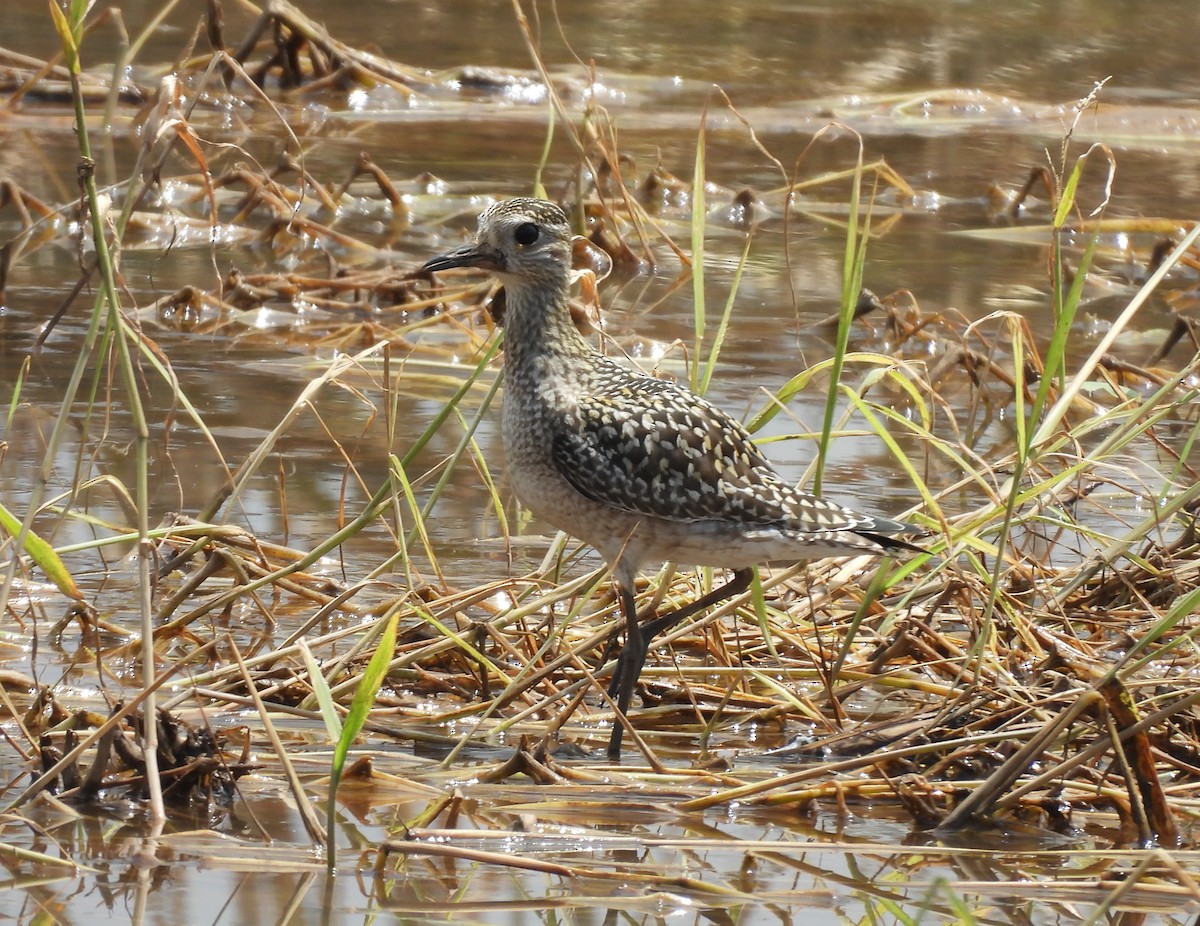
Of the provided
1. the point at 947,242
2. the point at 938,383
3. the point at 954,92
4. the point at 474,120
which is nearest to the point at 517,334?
the point at 938,383

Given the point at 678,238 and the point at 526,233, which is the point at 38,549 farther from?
the point at 678,238

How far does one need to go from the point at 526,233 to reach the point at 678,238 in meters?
6.13

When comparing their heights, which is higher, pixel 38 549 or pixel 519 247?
pixel 519 247

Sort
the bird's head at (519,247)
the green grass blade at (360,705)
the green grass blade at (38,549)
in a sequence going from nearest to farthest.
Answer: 1. the green grass blade at (360,705)
2. the green grass blade at (38,549)
3. the bird's head at (519,247)

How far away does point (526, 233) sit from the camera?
541 cm

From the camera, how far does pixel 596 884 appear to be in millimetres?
3889

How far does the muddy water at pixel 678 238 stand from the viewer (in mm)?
3934

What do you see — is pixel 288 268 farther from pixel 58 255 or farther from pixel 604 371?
pixel 604 371

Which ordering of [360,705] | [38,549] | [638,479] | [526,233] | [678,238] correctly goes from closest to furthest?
[360,705] < [38,549] < [638,479] < [526,233] < [678,238]

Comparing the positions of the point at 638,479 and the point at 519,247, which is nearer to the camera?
the point at 638,479

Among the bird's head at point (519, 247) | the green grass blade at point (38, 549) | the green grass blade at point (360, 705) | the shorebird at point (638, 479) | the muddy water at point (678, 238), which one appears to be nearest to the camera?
the green grass blade at point (360, 705)

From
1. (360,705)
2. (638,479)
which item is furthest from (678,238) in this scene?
(360,705)

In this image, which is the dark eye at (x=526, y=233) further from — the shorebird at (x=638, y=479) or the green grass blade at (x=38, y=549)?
the green grass blade at (x=38, y=549)

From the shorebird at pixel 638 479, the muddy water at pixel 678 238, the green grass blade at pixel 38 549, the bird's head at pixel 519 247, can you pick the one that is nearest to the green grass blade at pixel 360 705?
the muddy water at pixel 678 238
